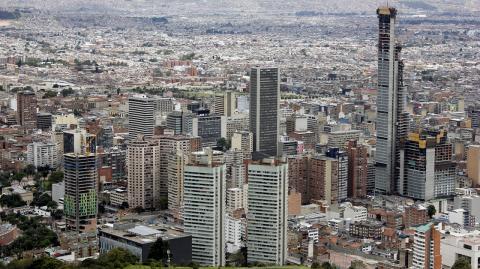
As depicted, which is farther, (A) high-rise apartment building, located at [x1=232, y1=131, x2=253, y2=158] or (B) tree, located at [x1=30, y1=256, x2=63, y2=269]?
Result: (A) high-rise apartment building, located at [x1=232, y1=131, x2=253, y2=158]

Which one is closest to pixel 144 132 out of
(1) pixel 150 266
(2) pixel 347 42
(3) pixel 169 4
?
(1) pixel 150 266

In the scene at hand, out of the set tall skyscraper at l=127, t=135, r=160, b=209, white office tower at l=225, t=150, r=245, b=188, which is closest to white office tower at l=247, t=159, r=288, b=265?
white office tower at l=225, t=150, r=245, b=188

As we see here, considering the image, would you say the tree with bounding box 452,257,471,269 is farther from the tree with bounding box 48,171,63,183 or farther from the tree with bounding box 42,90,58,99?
the tree with bounding box 42,90,58,99

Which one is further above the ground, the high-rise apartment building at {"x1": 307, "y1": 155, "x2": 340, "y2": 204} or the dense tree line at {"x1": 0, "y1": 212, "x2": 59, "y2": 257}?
the high-rise apartment building at {"x1": 307, "y1": 155, "x2": 340, "y2": 204}

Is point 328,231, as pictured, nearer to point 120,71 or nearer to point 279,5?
point 120,71

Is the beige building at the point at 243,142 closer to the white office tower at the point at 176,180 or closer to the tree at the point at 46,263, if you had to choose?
the white office tower at the point at 176,180

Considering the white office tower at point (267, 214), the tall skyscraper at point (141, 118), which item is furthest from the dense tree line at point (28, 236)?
the tall skyscraper at point (141, 118)
